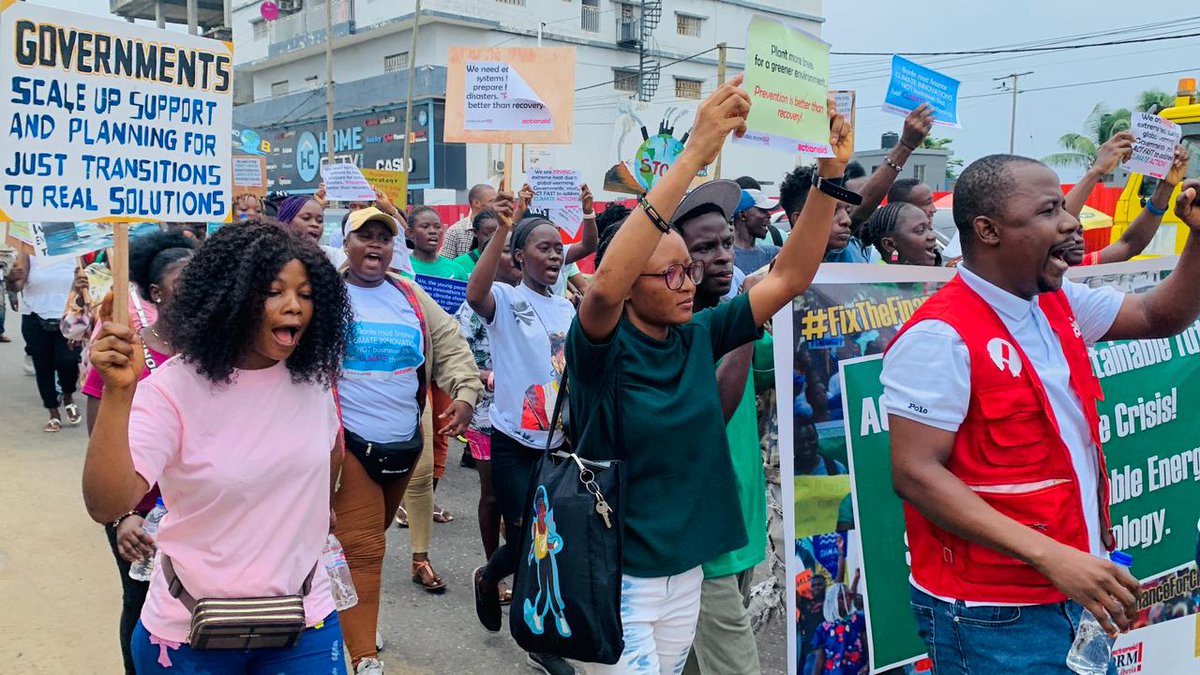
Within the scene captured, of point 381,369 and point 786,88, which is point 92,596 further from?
point 786,88

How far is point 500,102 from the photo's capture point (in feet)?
22.9

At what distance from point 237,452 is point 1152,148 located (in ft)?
13.7

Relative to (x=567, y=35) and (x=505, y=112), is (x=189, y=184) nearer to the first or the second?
(x=505, y=112)

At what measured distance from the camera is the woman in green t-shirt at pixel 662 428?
2.71 metres

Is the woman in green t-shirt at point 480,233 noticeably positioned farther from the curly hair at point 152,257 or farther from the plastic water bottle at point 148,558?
the plastic water bottle at point 148,558

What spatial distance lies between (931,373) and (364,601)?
2755 mm

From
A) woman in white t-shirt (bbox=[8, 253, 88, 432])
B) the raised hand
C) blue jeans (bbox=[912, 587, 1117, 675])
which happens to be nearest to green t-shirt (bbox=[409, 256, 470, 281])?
woman in white t-shirt (bbox=[8, 253, 88, 432])

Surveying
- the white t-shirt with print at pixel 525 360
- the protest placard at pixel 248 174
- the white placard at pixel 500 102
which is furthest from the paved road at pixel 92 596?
the protest placard at pixel 248 174

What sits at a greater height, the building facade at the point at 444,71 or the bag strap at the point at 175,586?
the building facade at the point at 444,71

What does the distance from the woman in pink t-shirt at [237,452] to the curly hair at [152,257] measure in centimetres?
128

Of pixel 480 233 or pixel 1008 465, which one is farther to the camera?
pixel 480 233

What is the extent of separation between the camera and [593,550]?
2.66m

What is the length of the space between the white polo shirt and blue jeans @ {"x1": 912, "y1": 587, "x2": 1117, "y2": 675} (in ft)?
0.75

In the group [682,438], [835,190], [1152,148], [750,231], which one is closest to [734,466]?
[682,438]
